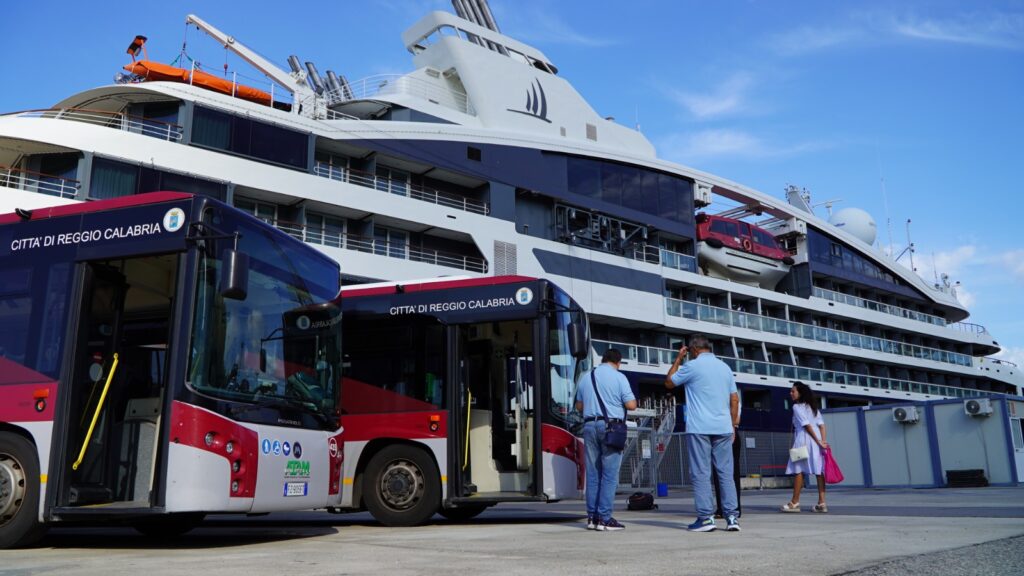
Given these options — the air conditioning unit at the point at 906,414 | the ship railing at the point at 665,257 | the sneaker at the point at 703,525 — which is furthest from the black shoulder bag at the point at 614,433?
the ship railing at the point at 665,257

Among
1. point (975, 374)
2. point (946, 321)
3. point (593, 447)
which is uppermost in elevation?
point (946, 321)

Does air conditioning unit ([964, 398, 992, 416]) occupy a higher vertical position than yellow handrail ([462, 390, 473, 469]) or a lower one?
higher

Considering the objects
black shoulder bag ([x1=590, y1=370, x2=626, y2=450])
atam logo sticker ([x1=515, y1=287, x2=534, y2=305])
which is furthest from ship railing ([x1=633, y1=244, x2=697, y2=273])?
black shoulder bag ([x1=590, y1=370, x2=626, y2=450])

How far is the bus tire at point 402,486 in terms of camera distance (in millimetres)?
9470

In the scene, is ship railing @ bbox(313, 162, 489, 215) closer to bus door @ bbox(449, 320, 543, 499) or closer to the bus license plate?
bus door @ bbox(449, 320, 543, 499)

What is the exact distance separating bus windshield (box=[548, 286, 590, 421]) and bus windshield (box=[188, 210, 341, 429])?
2.67 m

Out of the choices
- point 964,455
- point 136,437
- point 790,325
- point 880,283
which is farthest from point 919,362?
point 136,437

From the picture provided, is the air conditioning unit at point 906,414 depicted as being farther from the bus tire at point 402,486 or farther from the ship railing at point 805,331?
the bus tire at point 402,486

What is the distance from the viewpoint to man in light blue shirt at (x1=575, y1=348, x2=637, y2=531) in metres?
7.77

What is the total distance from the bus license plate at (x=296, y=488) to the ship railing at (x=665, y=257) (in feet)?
87.1

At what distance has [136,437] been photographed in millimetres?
6812

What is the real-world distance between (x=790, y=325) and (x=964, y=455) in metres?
20.5

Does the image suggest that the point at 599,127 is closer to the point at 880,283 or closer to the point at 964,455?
the point at 964,455

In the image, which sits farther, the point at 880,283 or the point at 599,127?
the point at 880,283
